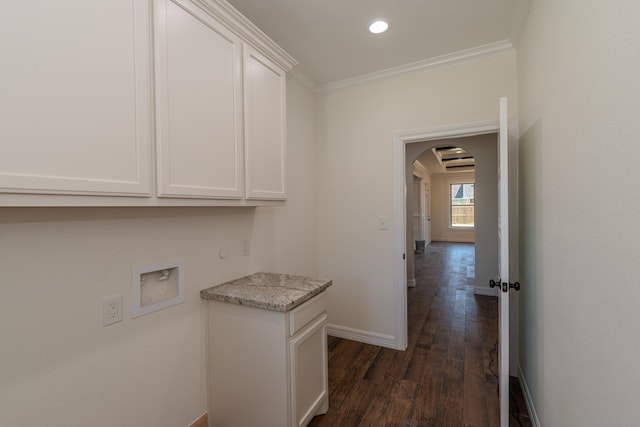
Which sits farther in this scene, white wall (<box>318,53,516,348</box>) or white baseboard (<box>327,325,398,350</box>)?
white baseboard (<box>327,325,398,350</box>)

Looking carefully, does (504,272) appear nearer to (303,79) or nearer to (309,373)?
(309,373)

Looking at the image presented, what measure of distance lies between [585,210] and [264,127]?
1.68 metres

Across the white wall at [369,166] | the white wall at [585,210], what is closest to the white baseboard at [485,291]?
the white wall at [369,166]

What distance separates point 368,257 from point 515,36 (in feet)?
7.05

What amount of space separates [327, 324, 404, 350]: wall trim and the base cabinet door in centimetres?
106

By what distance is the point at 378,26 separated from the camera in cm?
206

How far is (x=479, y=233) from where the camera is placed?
14.9 feet

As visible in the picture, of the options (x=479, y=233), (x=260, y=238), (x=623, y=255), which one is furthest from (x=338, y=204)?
(x=479, y=233)

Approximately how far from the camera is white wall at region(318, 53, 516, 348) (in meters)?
2.49

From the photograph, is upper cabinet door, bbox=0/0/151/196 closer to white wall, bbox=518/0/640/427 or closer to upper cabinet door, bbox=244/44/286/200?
upper cabinet door, bbox=244/44/286/200

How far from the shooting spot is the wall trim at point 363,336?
9.24 ft

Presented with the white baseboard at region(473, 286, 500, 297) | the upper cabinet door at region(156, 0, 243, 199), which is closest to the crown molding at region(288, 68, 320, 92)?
the upper cabinet door at region(156, 0, 243, 199)

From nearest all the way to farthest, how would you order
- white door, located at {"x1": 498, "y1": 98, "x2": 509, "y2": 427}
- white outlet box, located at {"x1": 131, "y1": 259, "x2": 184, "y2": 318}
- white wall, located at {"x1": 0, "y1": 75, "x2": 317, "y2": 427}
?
1. white wall, located at {"x1": 0, "y1": 75, "x2": 317, "y2": 427}
2. white outlet box, located at {"x1": 131, "y1": 259, "x2": 184, "y2": 318}
3. white door, located at {"x1": 498, "y1": 98, "x2": 509, "y2": 427}

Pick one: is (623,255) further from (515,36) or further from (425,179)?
(425,179)
